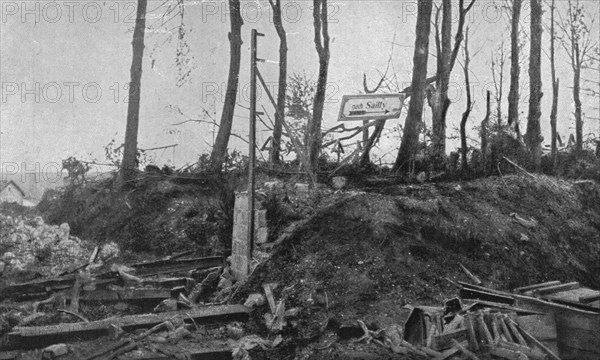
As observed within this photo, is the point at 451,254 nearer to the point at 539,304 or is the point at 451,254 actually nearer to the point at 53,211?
the point at 539,304

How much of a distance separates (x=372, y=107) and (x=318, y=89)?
329cm

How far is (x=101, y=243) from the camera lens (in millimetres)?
15703

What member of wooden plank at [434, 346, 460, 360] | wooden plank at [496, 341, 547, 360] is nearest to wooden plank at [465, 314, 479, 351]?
wooden plank at [434, 346, 460, 360]

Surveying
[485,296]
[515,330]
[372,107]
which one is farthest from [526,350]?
[372,107]

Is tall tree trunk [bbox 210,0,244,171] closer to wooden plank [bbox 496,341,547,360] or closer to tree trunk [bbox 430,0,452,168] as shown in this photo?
tree trunk [bbox 430,0,452,168]

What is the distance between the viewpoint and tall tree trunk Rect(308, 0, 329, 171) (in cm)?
1377

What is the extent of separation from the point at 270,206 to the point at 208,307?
7.45 ft

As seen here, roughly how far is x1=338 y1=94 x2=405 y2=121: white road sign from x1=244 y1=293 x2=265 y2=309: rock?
3846mm

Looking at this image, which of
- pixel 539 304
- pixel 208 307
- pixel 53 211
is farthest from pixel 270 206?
pixel 53 211

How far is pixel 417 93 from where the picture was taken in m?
13.7

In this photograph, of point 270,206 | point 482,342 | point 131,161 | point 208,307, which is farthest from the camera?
point 131,161

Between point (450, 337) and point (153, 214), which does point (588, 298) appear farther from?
point (153, 214)

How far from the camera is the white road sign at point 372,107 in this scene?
11352 millimetres

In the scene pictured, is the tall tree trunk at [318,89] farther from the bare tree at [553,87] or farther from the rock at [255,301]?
the bare tree at [553,87]
